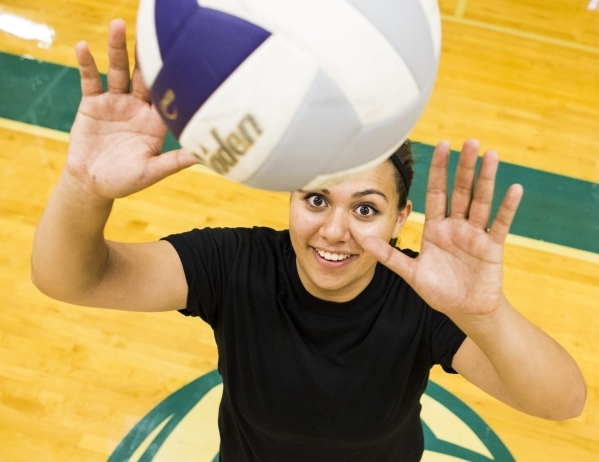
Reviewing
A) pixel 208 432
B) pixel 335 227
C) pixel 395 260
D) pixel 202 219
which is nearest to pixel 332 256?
pixel 335 227

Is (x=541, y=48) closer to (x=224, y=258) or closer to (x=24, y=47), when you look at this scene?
(x=24, y=47)

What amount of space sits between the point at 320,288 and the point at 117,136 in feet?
1.99

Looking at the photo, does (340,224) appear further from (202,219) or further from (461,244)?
(202,219)

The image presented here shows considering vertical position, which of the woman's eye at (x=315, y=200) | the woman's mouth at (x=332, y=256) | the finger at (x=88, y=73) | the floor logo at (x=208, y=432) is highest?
the finger at (x=88, y=73)

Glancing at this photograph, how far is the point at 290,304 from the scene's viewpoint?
1.66m

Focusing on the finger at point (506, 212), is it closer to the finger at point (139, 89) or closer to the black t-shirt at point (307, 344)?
the black t-shirt at point (307, 344)

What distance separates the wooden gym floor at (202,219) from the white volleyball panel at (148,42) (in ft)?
7.02

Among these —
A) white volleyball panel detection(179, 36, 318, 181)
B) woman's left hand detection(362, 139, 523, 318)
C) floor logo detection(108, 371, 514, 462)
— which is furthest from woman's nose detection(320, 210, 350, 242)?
floor logo detection(108, 371, 514, 462)

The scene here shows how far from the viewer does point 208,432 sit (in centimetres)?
288

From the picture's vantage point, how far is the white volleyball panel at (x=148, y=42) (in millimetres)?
1101

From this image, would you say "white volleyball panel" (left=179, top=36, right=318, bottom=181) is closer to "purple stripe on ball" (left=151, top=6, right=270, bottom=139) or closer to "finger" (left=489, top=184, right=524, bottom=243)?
"purple stripe on ball" (left=151, top=6, right=270, bottom=139)

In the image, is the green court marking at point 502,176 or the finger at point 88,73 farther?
the green court marking at point 502,176

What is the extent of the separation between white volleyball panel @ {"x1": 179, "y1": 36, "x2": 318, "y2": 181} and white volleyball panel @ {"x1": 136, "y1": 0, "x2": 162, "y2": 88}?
12cm

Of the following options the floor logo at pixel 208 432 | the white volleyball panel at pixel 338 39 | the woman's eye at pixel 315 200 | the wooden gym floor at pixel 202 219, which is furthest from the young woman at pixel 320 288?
the wooden gym floor at pixel 202 219
